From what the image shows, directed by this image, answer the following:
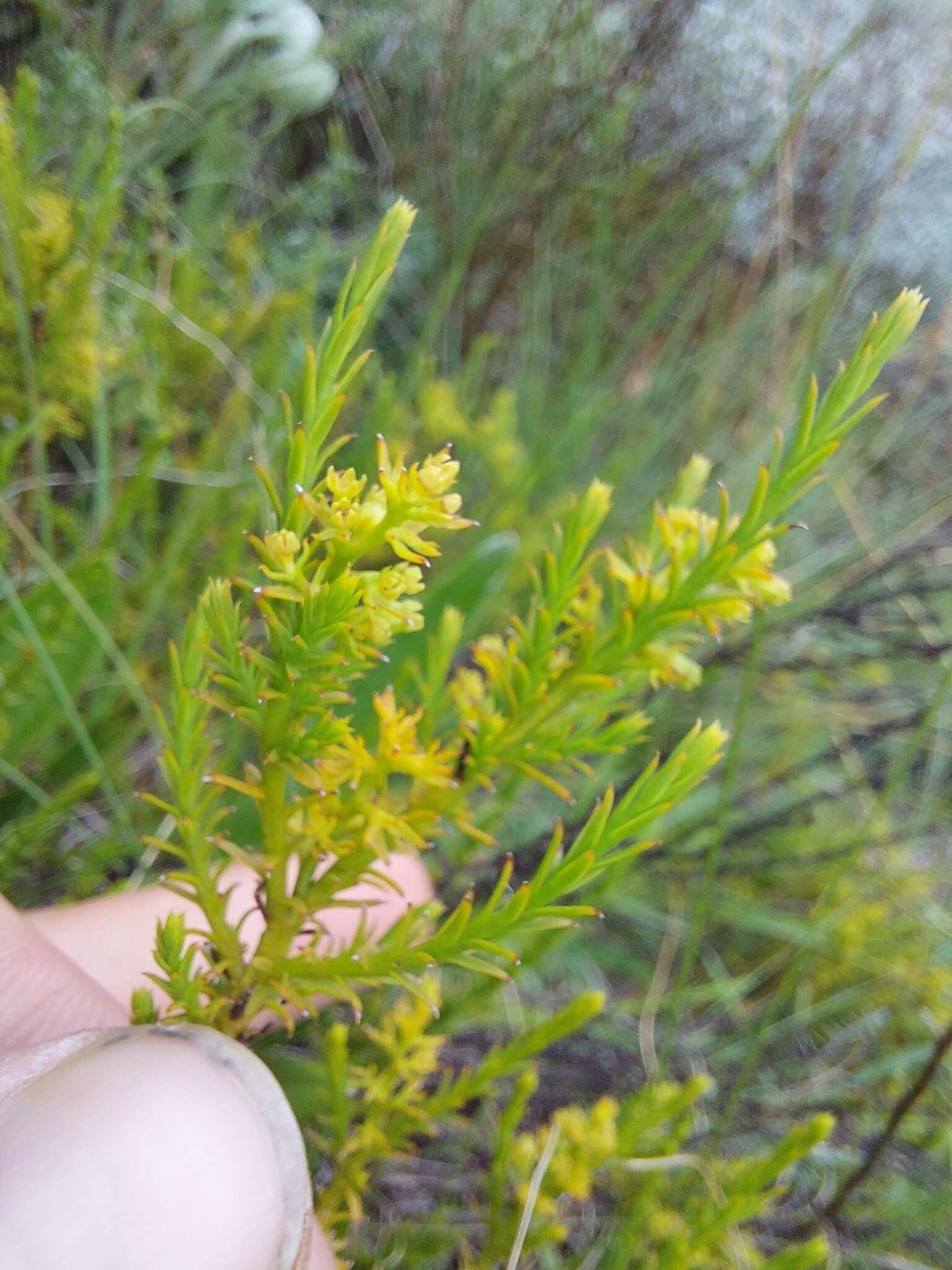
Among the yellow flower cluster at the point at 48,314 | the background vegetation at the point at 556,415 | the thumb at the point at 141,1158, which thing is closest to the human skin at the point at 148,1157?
the thumb at the point at 141,1158

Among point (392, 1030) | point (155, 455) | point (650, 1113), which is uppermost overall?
point (155, 455)

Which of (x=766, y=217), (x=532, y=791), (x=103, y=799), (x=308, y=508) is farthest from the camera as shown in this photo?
(x=766, y=217)

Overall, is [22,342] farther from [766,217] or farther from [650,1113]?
[766,217]

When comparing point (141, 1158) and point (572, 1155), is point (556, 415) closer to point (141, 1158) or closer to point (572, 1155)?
point (572, 1155)

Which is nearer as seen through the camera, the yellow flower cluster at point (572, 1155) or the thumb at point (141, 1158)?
the thumb at point (141, 1158)

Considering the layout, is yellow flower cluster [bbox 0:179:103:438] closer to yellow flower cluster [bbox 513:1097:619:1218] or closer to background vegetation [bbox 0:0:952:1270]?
background vegetation [bbox 0:0:952:1270]

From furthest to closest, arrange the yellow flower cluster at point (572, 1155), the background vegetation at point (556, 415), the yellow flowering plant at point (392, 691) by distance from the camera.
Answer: the background vegetation at point (556, 415) < the yellow flower cluster at point (572, 1155) < the yellow flowering plant at point (392, 691)

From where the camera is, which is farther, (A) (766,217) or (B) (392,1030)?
(A) (766,217)

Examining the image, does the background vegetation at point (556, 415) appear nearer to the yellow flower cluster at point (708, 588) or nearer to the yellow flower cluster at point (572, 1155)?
the yellow flower cluster at point (572, 1155)

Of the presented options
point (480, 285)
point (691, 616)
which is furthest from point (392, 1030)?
point (480, 285)
